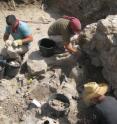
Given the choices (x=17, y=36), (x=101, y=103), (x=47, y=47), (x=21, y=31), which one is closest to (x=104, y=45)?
(x=47, y=47)

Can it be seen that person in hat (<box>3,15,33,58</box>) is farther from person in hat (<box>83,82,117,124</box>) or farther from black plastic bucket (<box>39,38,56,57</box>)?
person in hat (<box>83,82,117,124</box>)

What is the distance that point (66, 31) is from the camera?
9.52 metres

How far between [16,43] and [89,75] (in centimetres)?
195

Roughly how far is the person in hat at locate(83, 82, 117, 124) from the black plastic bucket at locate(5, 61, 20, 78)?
2.16 metres

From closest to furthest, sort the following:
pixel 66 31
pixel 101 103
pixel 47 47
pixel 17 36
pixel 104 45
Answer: pixel 101 103
pixel 104 45
pixel 66 31
pixel 17 36
pixel 47 47

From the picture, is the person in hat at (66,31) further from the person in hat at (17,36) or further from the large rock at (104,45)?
the person in hat at (17,36)

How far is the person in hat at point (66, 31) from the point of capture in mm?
9375

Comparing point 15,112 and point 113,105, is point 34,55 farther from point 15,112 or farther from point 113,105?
point 113,105

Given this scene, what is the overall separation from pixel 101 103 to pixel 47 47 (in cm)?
269

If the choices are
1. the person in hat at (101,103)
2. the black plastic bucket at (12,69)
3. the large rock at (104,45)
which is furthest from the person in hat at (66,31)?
the person in hat at (101,103)

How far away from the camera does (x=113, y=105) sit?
26.6ft

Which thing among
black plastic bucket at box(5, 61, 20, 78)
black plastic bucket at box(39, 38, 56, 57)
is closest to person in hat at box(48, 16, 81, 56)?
black plastic bucket at box(39, 38, 56, 57)

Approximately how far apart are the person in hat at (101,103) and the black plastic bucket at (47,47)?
2.03 meters

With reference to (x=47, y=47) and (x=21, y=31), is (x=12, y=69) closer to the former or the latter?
(x=21, y=31)
